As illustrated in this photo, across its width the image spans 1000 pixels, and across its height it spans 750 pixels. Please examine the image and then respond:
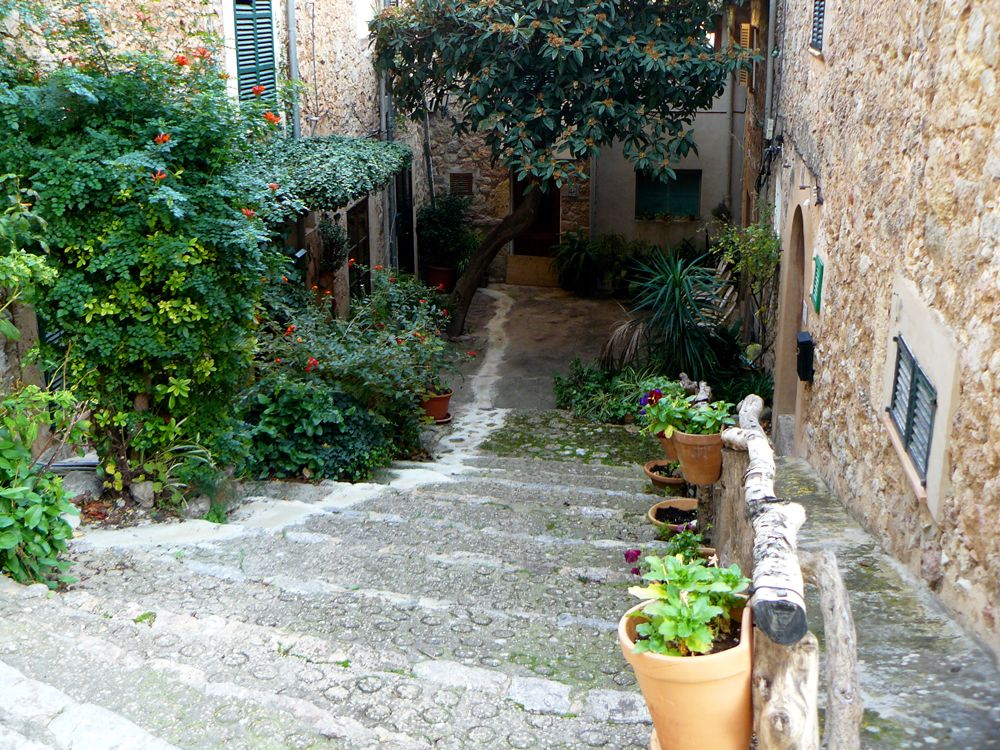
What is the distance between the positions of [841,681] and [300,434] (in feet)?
17.1

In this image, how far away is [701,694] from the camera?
228 cm

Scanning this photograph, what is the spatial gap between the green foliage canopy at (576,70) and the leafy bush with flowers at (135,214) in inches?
214

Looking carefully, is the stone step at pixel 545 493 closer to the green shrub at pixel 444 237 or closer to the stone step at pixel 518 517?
the stone step at pixel 518 517

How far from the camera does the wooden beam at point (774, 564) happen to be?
2201mm

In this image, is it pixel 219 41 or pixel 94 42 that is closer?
pixel 94 42

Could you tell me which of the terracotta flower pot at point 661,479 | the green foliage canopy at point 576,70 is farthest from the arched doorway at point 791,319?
the green foliage canopy at point 576,70

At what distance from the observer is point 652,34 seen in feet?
35.2

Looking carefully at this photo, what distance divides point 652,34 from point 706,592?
31.1 ft

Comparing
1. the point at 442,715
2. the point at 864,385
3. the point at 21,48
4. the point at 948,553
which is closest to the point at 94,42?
the point at 21,48

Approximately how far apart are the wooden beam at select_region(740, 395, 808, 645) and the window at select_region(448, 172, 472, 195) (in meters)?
14.0

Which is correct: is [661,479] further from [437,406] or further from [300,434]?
[437,406]

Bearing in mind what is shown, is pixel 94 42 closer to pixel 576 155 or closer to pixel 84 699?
pixel 84 699

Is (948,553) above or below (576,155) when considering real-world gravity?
below

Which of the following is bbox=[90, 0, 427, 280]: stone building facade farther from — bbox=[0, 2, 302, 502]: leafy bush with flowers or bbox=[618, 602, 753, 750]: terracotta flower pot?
bbox=[618, 602, 753, 750]: terracotta flower pot
